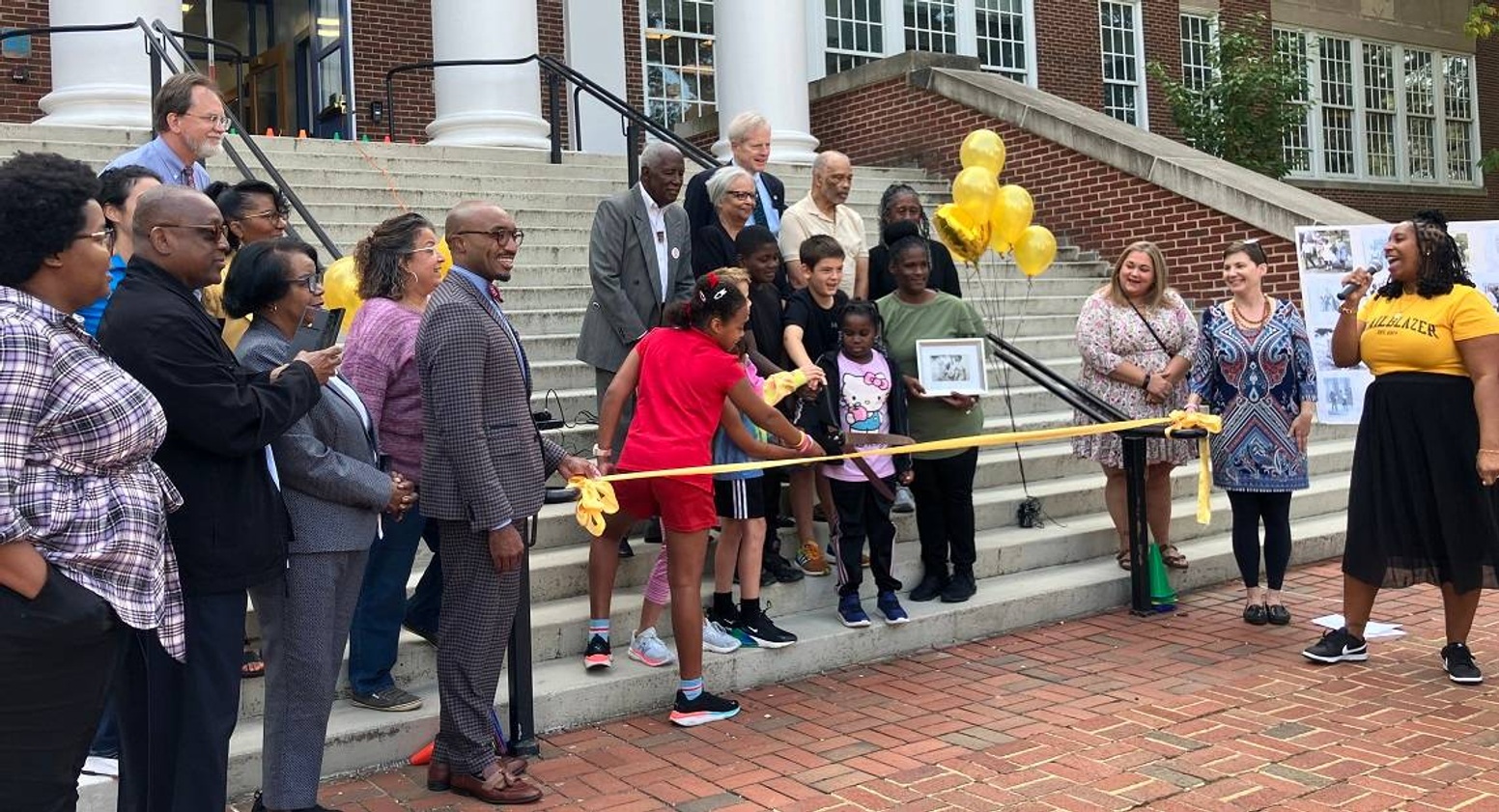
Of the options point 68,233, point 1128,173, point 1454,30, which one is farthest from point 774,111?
point 1454,30

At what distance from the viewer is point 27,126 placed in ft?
33.3

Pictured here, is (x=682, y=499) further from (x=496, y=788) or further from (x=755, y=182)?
(x=755, y=182)

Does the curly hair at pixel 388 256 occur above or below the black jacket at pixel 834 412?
A: above

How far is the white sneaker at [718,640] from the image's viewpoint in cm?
584

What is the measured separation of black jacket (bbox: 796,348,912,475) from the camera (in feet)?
20.4

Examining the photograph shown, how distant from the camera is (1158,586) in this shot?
7.11m

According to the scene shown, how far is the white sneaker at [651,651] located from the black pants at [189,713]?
2254 millimetres

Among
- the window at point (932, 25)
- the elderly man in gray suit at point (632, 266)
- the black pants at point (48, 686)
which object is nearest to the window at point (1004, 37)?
the window at point (932, 25)

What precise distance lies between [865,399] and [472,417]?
97.6 inches

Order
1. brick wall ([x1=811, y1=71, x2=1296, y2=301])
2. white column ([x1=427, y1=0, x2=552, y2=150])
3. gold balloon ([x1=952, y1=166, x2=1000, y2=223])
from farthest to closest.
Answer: white column ([x1=427, y1=0, x2=552, y2=150]) < brick wall ([x1=811, y1=71, x2=1296, y2=301]) < gold balloon ([x1=952, y1=166, x2=1000, y2=223])

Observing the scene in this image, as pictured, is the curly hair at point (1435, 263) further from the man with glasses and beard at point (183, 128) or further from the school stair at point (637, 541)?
the man with glasses and beard at point (183, 128)

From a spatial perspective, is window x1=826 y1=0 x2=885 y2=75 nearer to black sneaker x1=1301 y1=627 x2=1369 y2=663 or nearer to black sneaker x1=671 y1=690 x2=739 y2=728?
black sneaker x1=1301 y1=627 x2=1369 y2=663

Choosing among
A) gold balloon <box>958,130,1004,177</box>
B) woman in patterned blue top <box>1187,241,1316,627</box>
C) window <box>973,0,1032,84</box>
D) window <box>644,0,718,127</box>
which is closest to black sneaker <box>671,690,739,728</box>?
woman in patterned blue top <box>1187,241,1316,627</box>

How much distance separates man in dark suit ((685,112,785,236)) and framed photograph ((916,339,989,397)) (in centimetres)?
113
